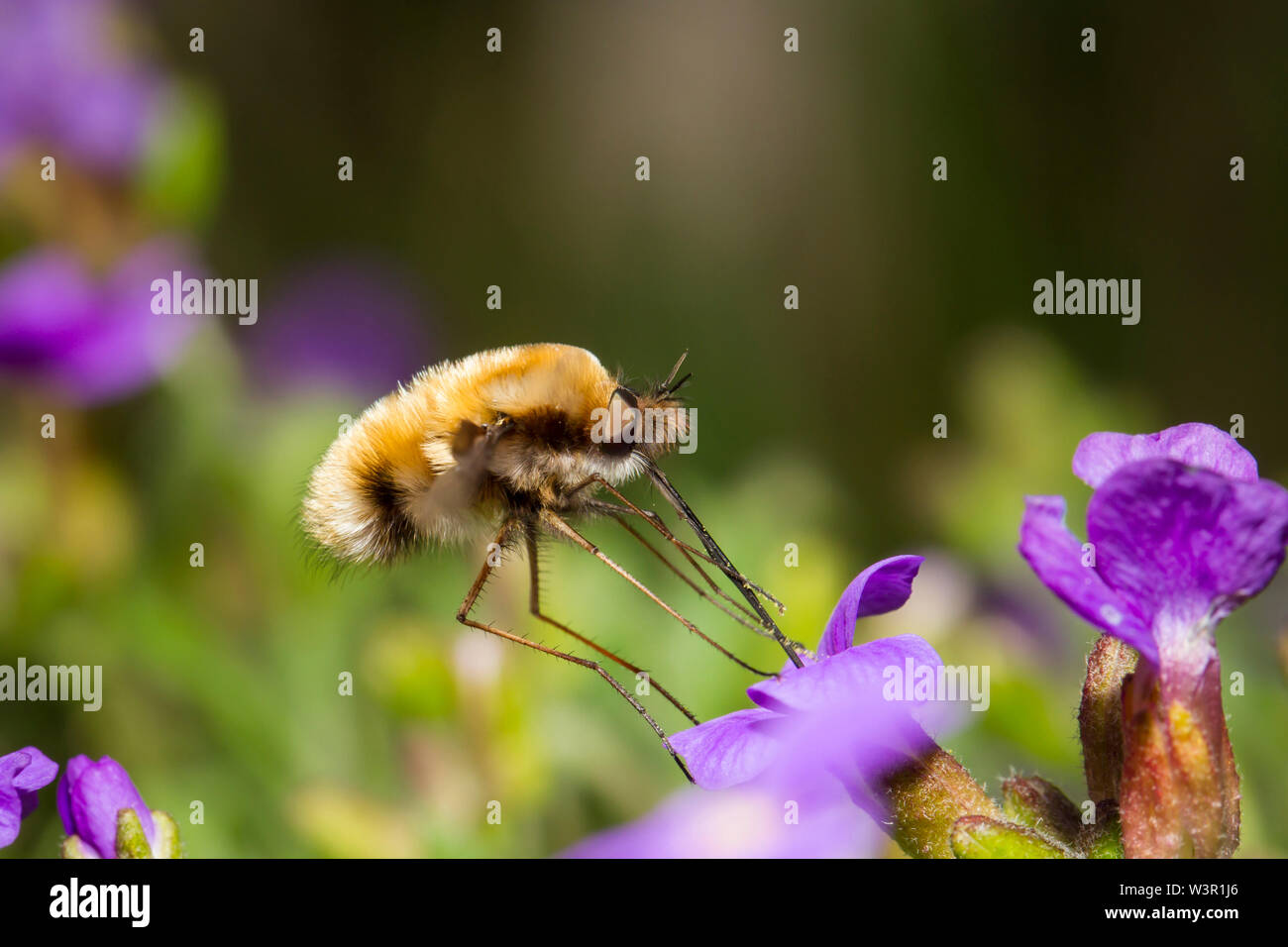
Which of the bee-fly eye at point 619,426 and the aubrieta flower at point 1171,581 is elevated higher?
the bee-fly eye at point 619,426

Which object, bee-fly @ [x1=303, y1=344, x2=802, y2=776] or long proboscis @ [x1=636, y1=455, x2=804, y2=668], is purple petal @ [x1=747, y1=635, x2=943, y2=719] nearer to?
long proboscis @ [x1=636, y1=455, x2=804, y2=668]

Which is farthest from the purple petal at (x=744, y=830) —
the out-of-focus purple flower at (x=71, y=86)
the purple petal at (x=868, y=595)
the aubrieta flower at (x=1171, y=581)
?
the out-of-focus purple flower at (x=71, y=86)

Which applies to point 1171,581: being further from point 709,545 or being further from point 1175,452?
point 709,545

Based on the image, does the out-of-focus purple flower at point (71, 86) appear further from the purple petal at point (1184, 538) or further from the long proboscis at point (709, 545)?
the purple petal at point (1184, 538)

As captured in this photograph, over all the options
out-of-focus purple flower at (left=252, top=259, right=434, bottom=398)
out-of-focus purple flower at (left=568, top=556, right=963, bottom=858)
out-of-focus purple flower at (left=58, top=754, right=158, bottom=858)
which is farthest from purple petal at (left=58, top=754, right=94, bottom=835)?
out-of-focus purple flower at (left=252, top=259, right=434, bottom=398)

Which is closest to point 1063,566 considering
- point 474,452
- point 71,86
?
point 474,452

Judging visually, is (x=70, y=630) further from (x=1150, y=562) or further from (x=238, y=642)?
(x=1150, y=562)

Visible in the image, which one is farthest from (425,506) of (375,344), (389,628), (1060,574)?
(375,344)
